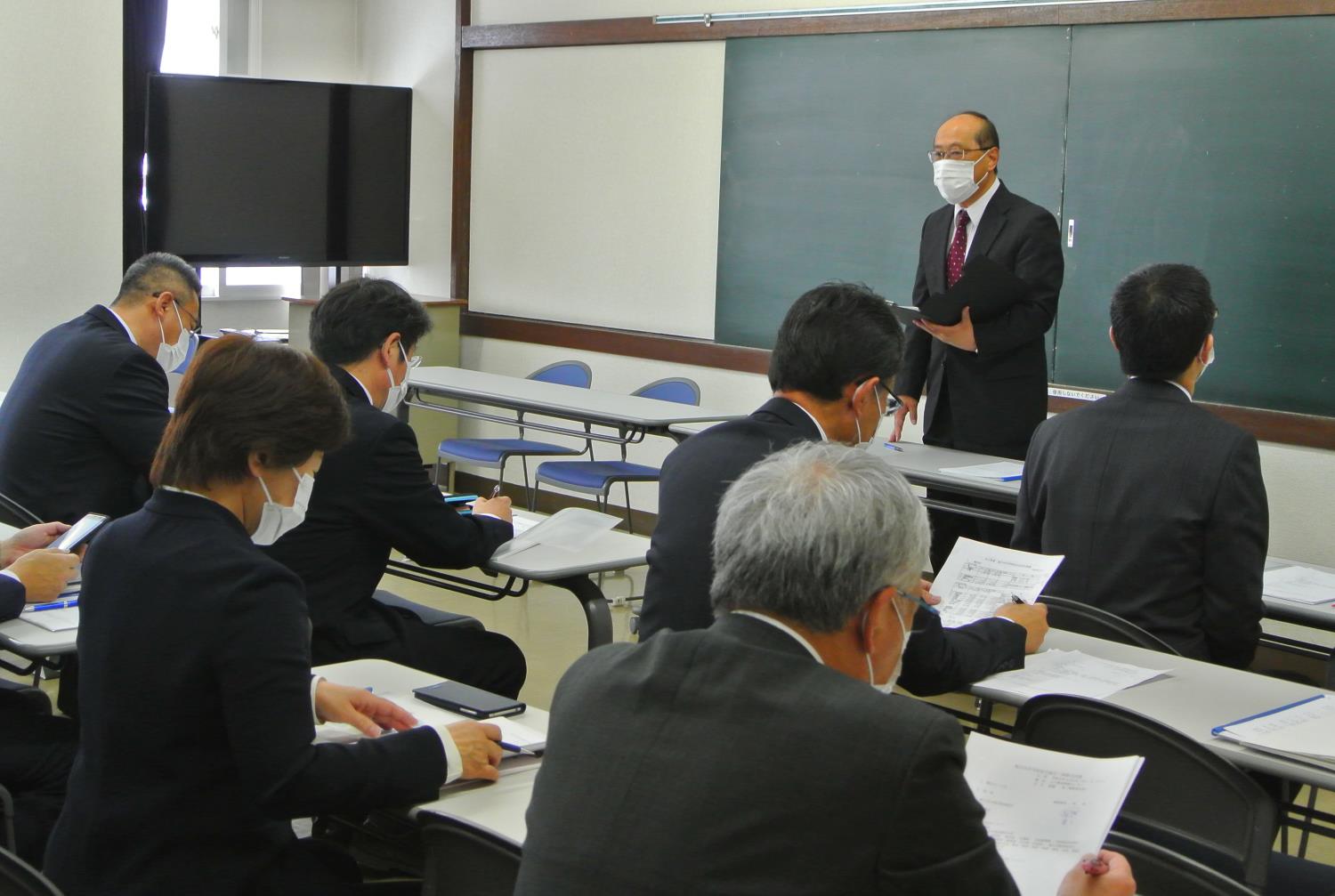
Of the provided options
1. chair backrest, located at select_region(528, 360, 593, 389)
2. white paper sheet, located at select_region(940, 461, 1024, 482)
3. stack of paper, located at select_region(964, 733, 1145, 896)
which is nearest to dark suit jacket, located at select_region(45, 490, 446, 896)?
stack of paper, located at select_region(964, 733, 1145, 896)

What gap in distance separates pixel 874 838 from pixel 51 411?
115 inches

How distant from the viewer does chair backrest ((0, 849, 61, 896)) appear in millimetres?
1528

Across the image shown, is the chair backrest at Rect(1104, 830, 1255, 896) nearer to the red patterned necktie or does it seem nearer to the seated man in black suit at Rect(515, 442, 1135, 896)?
the seated man in black suit at Rect(515, 442, 1135, 896)

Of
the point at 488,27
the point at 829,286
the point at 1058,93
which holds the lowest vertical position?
the point at 829,286

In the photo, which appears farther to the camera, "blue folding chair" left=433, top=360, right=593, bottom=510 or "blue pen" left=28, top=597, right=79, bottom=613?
"blue folding chair" left=433, top=360, right=593, bottom=510

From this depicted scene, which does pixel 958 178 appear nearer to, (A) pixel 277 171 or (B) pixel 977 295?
(B) pixel 977 295

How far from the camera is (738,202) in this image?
6.52m

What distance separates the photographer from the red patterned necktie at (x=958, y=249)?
461 centimetres

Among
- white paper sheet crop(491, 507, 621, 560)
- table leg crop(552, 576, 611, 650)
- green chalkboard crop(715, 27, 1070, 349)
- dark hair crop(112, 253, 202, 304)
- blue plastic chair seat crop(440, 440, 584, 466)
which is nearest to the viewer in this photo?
table leg crop(552, 576, 611, 650)

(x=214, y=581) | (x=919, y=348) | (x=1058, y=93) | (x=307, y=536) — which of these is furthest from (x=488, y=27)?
(x=214, y=581)

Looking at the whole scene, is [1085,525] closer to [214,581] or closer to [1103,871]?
[1103,871]

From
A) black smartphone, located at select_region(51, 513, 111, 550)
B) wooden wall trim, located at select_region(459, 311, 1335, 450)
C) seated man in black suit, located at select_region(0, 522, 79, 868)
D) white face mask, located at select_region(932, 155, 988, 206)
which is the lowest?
seated man in black suit, located at select_region(0, 522, 79, 868)

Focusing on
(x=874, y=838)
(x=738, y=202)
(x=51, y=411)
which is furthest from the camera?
(x=738, y=202)

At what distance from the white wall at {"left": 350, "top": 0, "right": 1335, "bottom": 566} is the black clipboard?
1612 millimetres
